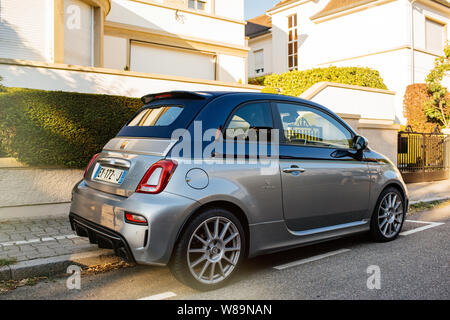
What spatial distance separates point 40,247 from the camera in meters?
4.82

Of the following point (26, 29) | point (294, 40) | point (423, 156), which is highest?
point (294, 40)

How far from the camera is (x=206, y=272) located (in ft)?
12.1

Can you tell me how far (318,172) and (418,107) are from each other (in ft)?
56.1

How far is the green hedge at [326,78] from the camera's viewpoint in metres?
13.9

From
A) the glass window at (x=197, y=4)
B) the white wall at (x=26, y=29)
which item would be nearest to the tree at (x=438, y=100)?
the glass window at (x=197, y=4)

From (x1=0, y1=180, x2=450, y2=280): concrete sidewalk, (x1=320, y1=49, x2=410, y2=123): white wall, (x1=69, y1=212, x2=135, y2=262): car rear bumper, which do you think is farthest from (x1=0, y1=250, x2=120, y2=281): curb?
(x1=320, y1=49, x2=410, y2=123): white wall

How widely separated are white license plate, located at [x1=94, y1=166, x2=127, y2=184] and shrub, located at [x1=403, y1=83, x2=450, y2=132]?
1807cm

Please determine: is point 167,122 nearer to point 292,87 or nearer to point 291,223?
point 291,223

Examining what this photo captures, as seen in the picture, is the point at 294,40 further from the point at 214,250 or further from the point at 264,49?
the point at 214,250

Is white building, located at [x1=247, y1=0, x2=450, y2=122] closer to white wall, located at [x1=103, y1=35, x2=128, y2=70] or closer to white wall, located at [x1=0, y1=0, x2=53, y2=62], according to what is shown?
white wall, located at [x1=103, y1=35, x2=128, y2=70]

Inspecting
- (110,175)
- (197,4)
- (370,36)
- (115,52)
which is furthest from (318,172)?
(370,36)

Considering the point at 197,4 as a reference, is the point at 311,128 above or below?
below

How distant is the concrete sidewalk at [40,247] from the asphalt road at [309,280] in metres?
0.25
